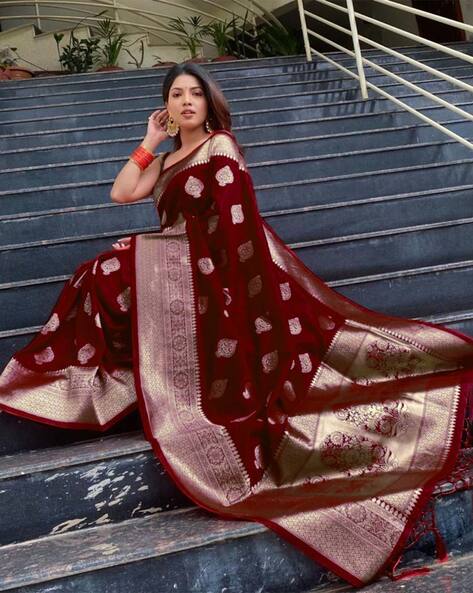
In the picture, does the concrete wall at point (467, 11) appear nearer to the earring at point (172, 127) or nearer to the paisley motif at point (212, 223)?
the earring at point (172, 127)

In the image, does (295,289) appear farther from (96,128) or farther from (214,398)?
(96,128)

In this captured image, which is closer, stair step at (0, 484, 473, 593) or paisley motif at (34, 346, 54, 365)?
stair step at (0, 484, 473, 593)

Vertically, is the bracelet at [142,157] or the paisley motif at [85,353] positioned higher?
the bracelet at [142,157]

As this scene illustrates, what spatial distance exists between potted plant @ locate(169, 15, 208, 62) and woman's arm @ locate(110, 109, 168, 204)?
172 inches

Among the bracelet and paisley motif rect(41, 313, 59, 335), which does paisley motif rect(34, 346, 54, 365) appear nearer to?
paisley motif rect(41, 313, 59, 335)

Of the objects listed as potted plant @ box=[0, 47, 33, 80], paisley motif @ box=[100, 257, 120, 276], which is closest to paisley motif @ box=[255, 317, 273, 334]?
paisley motif @ box=[100, 257, 120, 276]

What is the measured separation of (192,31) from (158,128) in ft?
17.8

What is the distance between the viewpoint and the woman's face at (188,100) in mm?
1926

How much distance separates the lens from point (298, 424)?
1.63m

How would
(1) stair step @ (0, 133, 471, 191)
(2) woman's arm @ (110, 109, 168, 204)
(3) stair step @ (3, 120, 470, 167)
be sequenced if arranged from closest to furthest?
(2) woman's arm @ (110, 109, 168, 204) → (1) stair step @ (0, 133, 471, 191) → (3) stair step @ (3, 120, 470, 167)

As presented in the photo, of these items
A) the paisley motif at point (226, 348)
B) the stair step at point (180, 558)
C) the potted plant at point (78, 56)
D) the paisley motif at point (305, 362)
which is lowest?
the stair step at point (180, 558)

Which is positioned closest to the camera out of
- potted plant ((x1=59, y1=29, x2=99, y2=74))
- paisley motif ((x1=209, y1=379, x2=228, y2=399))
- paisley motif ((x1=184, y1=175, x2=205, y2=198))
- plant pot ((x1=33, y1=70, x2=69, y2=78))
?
paisley motif ((x1=209, y1=379, x2=228, y2=399))

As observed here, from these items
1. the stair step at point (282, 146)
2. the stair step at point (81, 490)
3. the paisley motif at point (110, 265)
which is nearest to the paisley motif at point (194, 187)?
the paisley motif at point (110, 265)

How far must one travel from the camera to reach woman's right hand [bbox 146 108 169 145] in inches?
79.2
